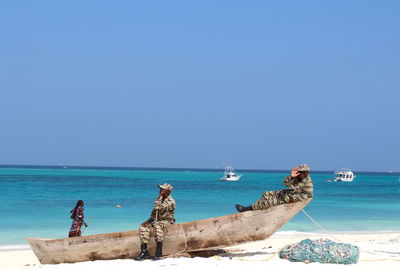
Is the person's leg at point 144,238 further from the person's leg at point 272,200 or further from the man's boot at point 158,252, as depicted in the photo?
the person's leg at point 272,200

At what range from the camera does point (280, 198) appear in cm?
→ 941

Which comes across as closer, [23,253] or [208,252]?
[208,252]

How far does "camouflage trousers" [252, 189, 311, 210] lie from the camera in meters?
9.33

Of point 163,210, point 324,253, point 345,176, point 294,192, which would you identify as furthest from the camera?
point 345,176

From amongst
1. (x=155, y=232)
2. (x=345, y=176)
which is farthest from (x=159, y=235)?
(x=345, y=176)

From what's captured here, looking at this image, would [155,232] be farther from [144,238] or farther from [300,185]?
[300,185]

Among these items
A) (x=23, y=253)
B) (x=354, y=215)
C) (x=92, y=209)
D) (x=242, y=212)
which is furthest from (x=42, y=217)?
(x=242, y=212)

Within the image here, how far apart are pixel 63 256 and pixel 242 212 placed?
3354 mm

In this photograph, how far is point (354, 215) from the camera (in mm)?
28141

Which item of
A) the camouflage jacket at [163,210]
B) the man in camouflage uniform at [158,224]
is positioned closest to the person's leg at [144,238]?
the man in camouflage uniform at [158,224]

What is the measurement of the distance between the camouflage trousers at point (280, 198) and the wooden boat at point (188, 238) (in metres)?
0.09

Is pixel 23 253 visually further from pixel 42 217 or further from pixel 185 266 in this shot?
pixel 42 217

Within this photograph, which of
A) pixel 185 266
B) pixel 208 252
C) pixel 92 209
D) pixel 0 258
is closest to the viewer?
pixel 185 266

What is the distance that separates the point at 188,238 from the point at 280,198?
5.64 ft
